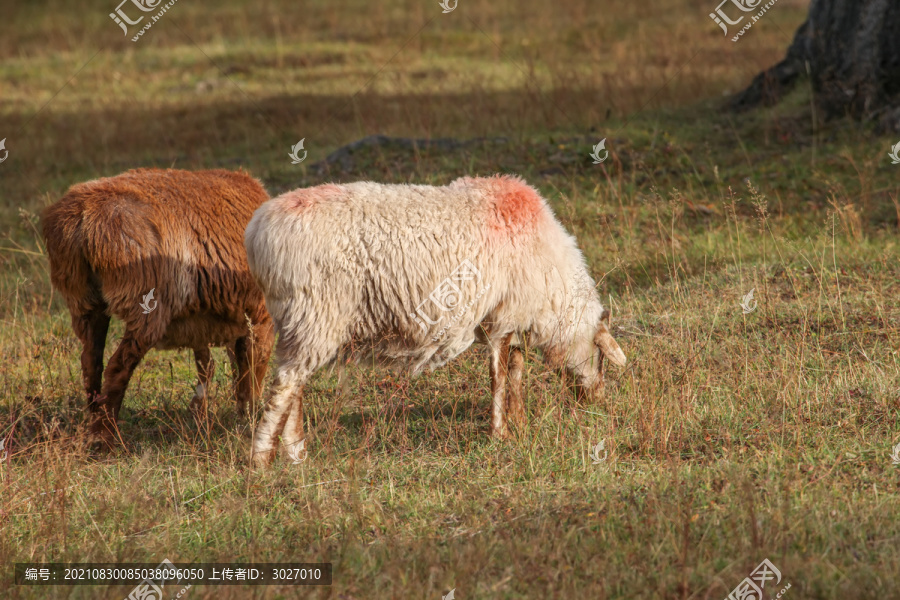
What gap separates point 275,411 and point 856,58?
8756mm

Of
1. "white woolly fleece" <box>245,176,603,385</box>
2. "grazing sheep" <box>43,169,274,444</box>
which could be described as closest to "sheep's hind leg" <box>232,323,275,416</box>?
"grazing sheep" <box>43,169,274,444</box>

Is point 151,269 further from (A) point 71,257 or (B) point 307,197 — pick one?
(B) point 307,197

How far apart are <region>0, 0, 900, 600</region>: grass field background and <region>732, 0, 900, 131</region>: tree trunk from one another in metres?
0.38

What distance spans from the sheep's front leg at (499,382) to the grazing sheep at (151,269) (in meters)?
1.45

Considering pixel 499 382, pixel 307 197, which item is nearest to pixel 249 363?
pixel 307 197

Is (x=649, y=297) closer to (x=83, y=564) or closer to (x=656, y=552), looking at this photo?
(x=656, y=552)

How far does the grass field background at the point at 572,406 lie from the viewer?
12.3ft

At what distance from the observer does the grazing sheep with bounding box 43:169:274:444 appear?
5.00 metres

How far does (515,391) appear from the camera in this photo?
5.22 m

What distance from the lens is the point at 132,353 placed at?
5.15 metres

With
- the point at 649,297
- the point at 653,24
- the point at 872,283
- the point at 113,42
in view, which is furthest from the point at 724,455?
the point at 113,42

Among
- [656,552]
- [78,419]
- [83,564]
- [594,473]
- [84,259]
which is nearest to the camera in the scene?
[656,552]

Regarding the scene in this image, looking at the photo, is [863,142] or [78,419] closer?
[78,419]

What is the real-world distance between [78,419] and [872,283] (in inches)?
235
